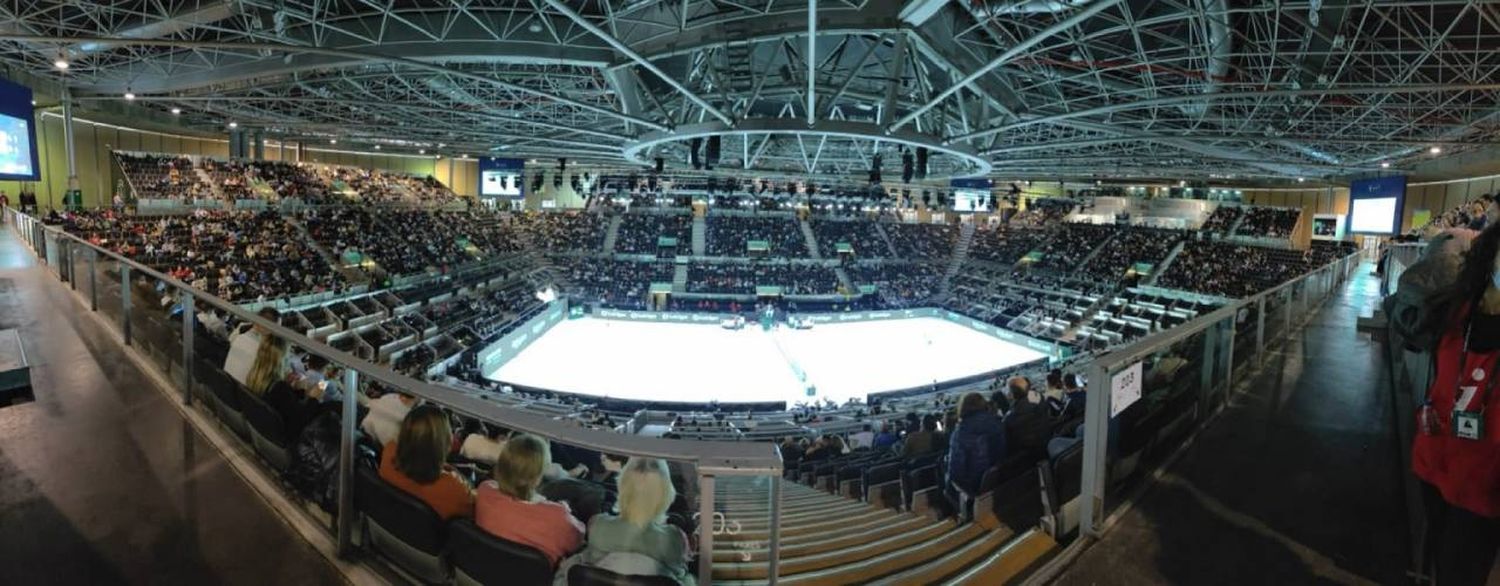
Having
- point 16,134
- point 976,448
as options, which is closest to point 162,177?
point 16,134

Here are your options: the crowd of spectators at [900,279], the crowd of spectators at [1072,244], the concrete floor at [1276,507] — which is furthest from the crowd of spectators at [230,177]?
the crowd of spectators at [1072,244]

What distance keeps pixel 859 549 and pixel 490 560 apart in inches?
80.9

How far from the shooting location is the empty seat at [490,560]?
6.76 feet

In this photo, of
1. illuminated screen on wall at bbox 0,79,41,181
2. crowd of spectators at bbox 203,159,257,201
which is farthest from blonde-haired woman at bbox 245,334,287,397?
crowd of spectators at bbox 203,159,257,201

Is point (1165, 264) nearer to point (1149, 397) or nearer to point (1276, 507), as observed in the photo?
point (1149, 397)

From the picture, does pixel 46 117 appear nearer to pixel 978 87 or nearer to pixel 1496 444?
pixel 978 87

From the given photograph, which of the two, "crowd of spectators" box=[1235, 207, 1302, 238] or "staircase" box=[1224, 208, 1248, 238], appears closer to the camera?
"crowd of spectators" box=[1235, 207, 1302, 238]

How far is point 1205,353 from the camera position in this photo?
4.36 m

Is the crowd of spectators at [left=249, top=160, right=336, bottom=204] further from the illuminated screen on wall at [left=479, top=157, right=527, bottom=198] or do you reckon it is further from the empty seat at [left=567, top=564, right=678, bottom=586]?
the empty seat at [left=567, top=564, right=678, bottom=586]

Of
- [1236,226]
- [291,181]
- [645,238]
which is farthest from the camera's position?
[645,238]

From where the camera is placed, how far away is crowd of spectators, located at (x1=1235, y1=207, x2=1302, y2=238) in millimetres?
42938

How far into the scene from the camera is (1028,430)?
3959mm

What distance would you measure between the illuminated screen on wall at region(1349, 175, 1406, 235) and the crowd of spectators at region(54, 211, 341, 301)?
42.5 m

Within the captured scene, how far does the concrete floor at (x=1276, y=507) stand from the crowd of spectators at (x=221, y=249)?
2257 cm
